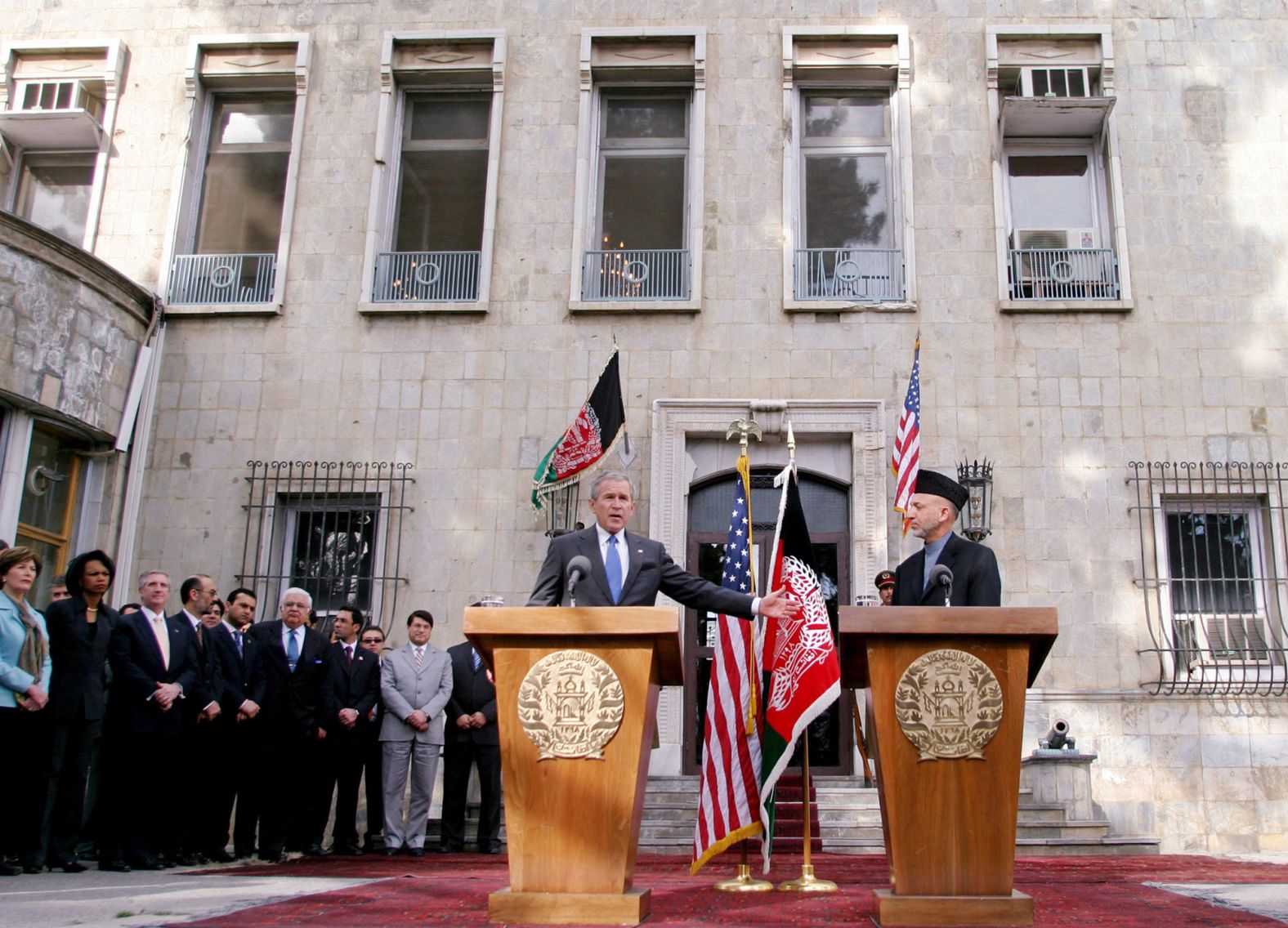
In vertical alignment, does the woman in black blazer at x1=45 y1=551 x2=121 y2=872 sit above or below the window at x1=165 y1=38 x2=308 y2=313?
below

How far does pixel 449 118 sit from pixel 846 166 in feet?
14.3

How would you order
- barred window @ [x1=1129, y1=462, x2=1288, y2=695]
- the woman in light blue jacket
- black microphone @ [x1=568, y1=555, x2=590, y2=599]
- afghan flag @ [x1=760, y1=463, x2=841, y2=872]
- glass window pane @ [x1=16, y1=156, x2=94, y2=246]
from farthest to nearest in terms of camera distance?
glass window pane @ [x1=16, y1=156, x2=94, y2=246]
barred window @ [x1=1129, y1=462, x2=1288, y2=695]
the woman in light blue jacket
afghan flag @ [x1=760, y1=463, x2=841, y2=872]
black microphone @ [x1=568, y1=555, x2=590, y2=599]

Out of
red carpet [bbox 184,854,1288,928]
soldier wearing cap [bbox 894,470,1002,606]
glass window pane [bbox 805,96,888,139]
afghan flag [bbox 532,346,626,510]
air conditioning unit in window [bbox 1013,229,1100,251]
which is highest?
glass window pane [bbox 805,96,888,139]

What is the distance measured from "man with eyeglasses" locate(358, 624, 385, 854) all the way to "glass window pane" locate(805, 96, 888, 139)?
711 centimetres

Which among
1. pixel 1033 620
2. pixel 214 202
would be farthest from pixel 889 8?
pixel 1033 620

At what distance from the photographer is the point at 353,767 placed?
941 centimetres

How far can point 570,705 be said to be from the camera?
15.2 feet

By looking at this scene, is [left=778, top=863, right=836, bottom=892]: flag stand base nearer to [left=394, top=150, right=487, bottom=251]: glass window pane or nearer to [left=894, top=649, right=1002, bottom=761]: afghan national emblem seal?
[left=894, top=649, right=1002, bottom=761]: afghan national emblem seal

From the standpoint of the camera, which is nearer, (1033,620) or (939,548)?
(1033,620)

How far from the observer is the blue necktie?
18.0ft

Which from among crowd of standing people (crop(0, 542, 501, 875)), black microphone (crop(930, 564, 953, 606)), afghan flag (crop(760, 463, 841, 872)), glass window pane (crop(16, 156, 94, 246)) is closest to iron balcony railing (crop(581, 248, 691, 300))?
crowd of standing people (crop(0, 542, 501, 875))

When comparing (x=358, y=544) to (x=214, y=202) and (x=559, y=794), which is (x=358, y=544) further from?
(x=559, y=794)

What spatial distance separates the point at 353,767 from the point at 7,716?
2924mm

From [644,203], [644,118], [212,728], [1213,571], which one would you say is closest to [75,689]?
[212,728]
